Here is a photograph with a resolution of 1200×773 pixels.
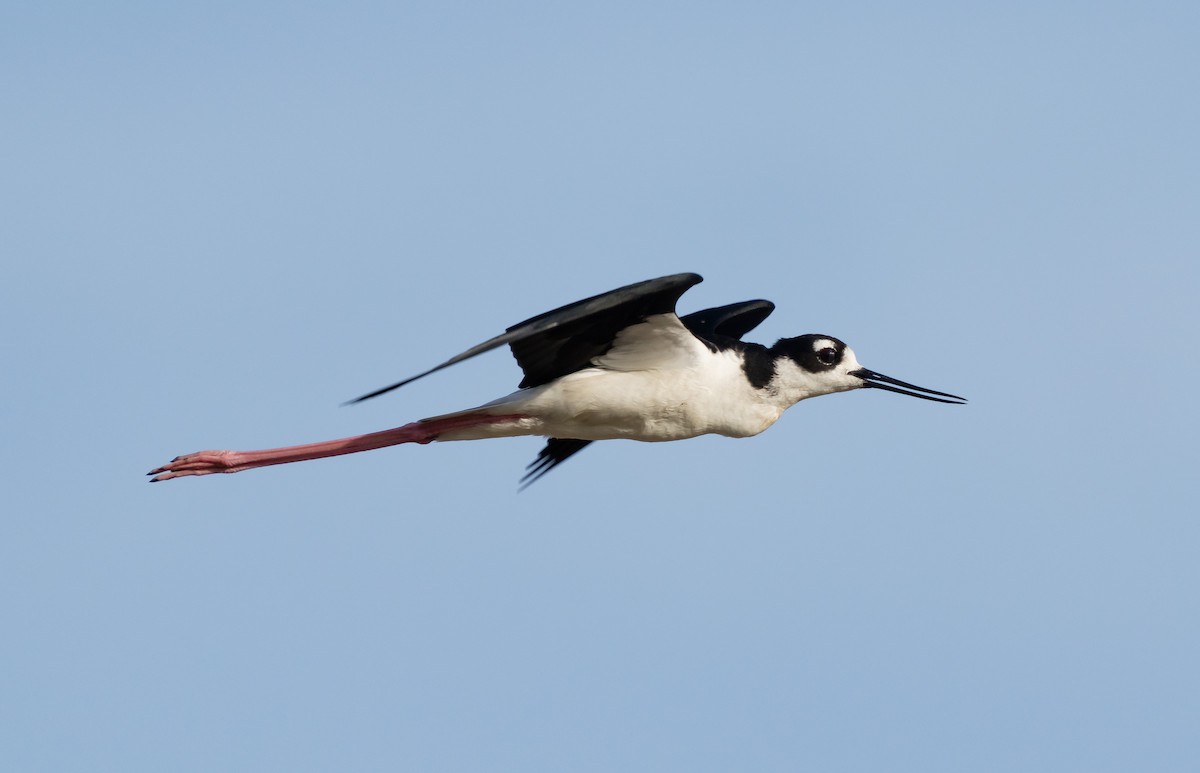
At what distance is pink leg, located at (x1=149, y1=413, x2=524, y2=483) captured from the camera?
11.0 m

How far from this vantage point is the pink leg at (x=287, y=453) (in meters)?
11.0

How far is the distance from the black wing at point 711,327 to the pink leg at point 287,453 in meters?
1.23

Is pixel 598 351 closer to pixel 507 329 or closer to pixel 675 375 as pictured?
pixel 675 375

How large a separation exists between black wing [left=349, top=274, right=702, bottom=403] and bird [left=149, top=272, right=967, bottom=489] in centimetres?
1

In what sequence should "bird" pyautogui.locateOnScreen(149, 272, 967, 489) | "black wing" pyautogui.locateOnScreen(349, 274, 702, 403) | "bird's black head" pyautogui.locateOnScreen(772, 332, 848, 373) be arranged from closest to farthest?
"black wing" pyautogui.locateOnScreen(349, 274, 702, 403), "bird" pyautogui.locateOnScreen(149, 272, 967, 489), "bird's black head" pyautogui.locateOnScreen(772, 332, 848, 373)

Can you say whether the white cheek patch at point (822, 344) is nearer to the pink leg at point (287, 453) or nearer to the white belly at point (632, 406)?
the white belly at point (632, 406)

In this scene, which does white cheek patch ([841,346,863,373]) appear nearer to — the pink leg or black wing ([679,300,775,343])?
black wing ([679,300,775,343])

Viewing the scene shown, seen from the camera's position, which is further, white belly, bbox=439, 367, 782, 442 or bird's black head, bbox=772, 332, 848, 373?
bird's black head, bbox=772, 332, 848, 373

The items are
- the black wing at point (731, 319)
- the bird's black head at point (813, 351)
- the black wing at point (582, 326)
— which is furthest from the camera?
the black wing at point (731, 319)

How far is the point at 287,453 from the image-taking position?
36.8ft

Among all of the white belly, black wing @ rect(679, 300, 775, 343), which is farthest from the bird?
black wing @ rect(679, 300, 775, 343)

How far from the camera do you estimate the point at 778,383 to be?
11148 mm

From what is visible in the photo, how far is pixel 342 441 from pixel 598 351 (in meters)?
2.07

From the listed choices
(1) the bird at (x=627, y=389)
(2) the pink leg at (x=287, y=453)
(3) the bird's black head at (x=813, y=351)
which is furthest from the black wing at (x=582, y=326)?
(3) the bird's black head at (x=813, y=351)
